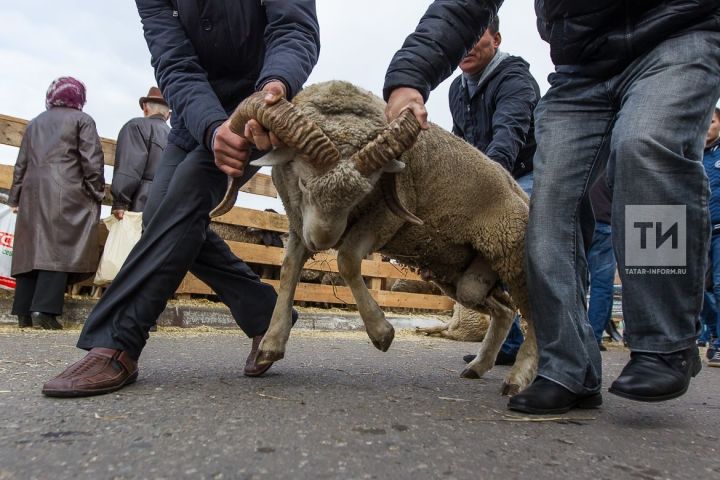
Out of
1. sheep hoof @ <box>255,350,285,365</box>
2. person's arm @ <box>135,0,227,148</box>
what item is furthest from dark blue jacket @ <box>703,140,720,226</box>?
person's arm @ <box>135,0,227,148</box>

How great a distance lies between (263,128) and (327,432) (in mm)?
1422

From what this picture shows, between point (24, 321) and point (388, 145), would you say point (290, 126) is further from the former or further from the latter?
point (24, 321)

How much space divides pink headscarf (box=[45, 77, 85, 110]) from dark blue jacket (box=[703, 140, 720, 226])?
22.3 ft

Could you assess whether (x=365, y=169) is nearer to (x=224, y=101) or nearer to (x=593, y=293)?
(x=224, y=101)

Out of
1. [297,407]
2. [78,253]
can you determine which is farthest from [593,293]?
[78,253]

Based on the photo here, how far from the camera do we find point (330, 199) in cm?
276

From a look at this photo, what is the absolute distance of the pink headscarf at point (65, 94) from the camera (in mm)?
6367

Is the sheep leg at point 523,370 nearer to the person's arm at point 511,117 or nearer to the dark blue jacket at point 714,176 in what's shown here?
the person's arm at point 511,117

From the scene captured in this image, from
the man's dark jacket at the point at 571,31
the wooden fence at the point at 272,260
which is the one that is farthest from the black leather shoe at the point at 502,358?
the wooden fence at the point at 272,260

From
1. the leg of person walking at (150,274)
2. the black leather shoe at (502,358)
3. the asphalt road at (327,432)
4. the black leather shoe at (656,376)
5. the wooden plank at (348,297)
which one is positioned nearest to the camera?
the asphalt road at (327,432)

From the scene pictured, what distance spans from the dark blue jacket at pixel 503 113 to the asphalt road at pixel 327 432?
1.93 metres

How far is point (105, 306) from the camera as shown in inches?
104

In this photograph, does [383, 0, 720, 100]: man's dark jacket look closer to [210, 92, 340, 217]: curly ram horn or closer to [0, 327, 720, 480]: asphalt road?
[210, 92, 340, 217]: curly ram horn

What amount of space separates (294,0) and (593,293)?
5099mm
